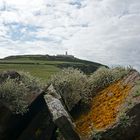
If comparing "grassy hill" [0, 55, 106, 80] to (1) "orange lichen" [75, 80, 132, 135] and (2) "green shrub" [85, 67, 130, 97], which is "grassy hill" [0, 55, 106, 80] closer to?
(2) "green shrub" [85, 67, 130, 97]

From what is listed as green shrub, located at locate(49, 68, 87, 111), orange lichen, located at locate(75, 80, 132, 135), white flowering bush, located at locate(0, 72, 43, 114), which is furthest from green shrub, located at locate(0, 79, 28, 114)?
orange lichen, located at locate(75, 80, 132, 135)

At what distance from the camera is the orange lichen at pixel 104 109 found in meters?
14.1

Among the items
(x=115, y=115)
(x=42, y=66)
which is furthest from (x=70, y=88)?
(x=42, y=66)

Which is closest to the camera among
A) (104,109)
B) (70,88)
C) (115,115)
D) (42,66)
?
(115,115)

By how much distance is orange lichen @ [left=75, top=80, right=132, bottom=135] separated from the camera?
1409 cm

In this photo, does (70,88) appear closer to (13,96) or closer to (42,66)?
(13,96)

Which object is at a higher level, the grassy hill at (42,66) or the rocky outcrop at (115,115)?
the rocky outcrop at (115,115)

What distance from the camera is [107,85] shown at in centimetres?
1770

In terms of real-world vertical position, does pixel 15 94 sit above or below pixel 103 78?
below

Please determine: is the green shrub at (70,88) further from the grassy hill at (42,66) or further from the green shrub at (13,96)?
the grassy hill at (42,66)

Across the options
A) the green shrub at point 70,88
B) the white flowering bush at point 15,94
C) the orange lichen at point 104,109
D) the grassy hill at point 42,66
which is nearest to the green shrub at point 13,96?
the white flowering bush at point 15,94

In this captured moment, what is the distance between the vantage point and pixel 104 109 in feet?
50.2

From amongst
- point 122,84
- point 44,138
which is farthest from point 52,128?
point 122,84

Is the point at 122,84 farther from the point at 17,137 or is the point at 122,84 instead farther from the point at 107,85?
the point at 17,137
